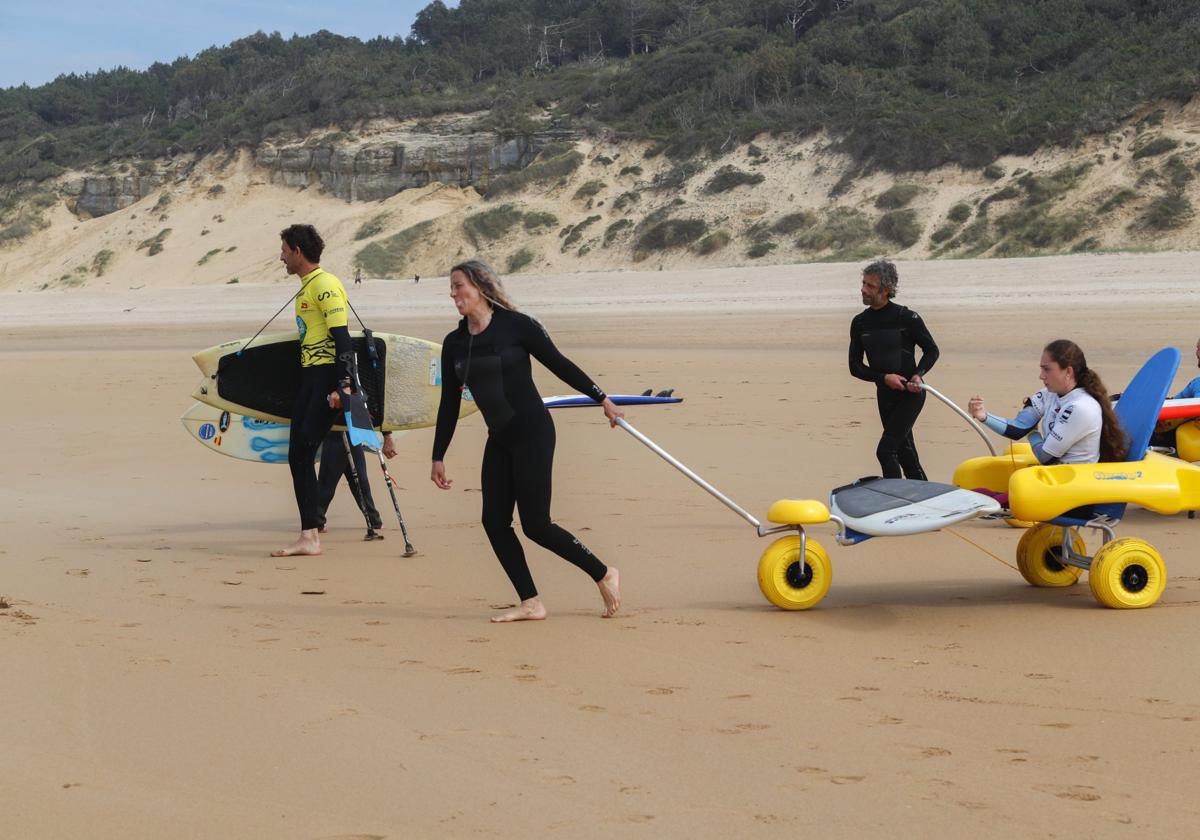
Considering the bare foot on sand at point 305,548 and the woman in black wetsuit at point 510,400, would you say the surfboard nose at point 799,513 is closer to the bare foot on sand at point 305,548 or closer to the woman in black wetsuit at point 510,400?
the woman in black wetsuit at point 510,400

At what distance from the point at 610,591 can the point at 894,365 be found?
2882 millimetres

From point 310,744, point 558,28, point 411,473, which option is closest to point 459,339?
point 310,744

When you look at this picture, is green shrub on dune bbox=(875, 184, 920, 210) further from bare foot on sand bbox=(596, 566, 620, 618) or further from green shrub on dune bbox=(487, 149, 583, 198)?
bare foot on sand bbox=(596, 566, 620, 618)

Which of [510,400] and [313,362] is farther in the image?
[313,362]

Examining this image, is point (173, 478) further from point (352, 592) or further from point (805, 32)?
point (805, 32)

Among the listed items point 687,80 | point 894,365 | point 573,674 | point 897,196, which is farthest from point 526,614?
point 687,80

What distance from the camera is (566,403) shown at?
6.67 metres

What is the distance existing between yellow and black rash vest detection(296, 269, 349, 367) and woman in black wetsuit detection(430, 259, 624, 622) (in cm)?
157

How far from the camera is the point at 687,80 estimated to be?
176ft

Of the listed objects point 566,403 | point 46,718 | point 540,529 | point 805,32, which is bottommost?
point 46,718

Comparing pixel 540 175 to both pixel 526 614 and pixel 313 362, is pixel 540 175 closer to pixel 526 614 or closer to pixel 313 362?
pixel 313 362

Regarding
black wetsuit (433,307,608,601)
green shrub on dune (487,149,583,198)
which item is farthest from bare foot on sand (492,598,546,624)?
green shrub on dune (487,149,583,198)

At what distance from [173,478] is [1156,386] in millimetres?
7055

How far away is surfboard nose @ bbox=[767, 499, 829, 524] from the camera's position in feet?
17.8
